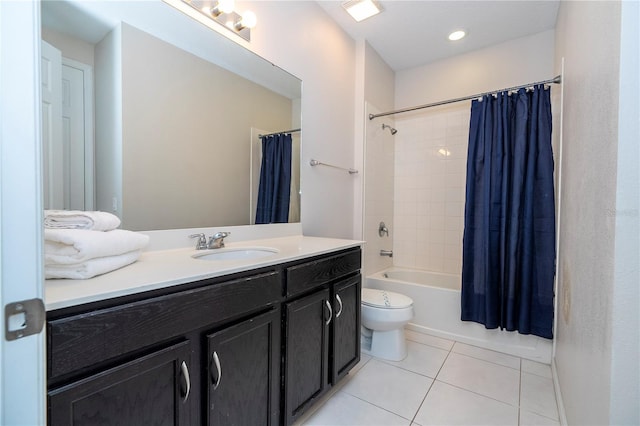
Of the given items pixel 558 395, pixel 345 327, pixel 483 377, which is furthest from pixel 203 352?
pixel 558 395

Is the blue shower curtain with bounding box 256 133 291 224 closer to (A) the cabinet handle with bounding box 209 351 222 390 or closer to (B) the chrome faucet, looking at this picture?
(B) the chrome faucet

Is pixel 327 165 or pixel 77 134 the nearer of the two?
pixel 77 134

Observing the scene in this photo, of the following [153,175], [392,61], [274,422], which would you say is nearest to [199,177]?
[153,175]

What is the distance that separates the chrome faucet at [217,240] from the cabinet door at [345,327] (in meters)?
0.62

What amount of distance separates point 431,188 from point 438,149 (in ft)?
1.29

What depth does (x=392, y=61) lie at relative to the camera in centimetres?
285

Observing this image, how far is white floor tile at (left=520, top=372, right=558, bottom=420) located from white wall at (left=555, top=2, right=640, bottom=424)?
0.16m

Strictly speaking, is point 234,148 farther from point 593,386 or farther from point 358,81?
point 593,386

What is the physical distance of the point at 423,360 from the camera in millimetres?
1997

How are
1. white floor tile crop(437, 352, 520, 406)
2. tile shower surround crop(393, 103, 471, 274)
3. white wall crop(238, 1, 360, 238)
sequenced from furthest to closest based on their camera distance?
tile shower surround crop(393, 103, 471, 274) → white wall crop(238, 1, 360, 238) → white floor tile crop(437, 352, 520, 406)

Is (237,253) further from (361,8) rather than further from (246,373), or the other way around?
(361,8)

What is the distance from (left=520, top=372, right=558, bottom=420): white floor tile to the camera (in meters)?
1.50

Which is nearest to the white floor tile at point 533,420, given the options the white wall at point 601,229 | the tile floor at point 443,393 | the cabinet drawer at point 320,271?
the tile floor at point 443,393

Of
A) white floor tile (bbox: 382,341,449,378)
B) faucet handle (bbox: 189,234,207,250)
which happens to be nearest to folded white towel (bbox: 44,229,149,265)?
faucet handle (bbox: 189,234,207,250)
